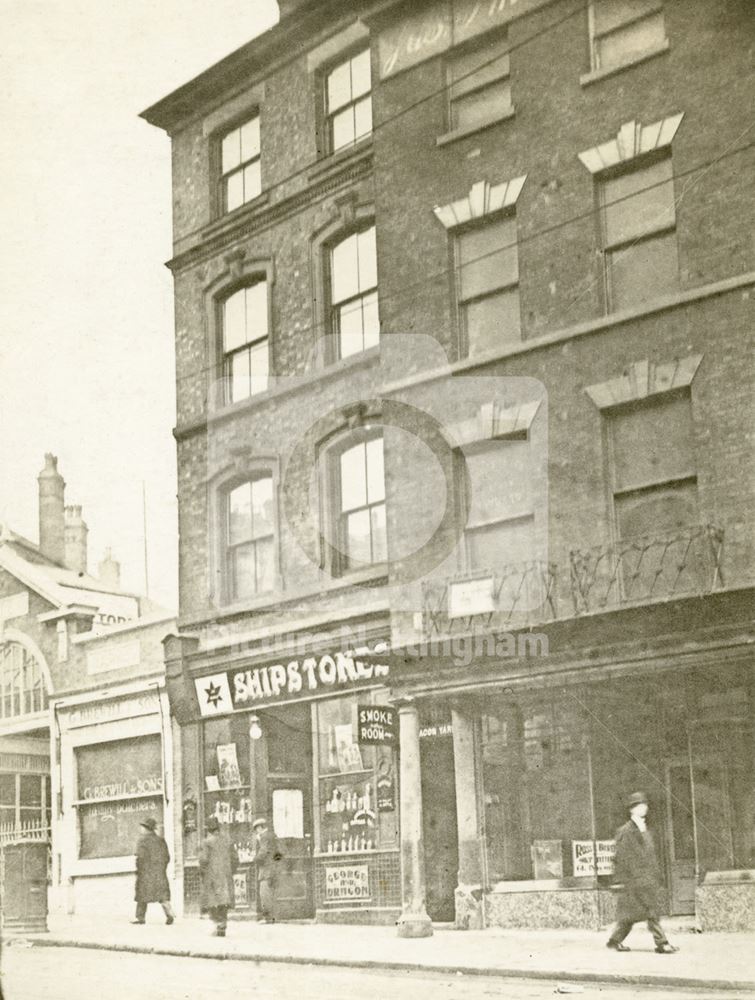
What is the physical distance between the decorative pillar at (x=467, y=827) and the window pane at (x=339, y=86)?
31.2 feet

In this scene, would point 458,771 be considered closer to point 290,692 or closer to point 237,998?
point 290,692

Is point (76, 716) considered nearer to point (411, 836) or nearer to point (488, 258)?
point (411, 836)

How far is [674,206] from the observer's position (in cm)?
1609

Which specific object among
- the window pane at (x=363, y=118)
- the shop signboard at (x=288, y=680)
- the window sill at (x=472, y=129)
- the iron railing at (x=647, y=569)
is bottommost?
the shop signboard at (x=288, y=680)

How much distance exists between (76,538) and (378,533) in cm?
1628

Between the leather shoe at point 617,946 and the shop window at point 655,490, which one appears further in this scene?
the shop window at point 655,490

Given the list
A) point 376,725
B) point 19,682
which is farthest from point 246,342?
point 19,682

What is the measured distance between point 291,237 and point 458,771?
29.3 ft

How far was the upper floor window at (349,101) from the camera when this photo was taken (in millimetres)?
20328

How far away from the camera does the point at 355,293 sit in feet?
66.6

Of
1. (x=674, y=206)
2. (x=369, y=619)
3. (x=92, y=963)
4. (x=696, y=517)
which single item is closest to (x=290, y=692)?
(x=369, y=619)

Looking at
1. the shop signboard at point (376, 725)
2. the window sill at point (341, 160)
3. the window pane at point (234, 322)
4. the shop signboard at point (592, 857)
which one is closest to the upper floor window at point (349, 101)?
the window sill at point (341, 160)

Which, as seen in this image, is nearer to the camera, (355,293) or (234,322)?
(355,293)

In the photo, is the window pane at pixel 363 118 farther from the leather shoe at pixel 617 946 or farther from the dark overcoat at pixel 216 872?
the leather shoe at pixel 617 946
